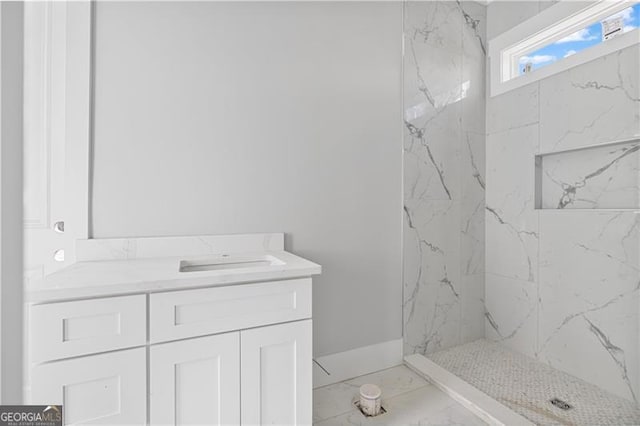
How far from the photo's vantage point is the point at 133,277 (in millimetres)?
1029

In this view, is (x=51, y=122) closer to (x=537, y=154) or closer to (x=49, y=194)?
(x=49, y=194)

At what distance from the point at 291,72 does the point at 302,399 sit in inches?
64.3

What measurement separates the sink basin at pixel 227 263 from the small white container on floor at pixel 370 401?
845 millimetres

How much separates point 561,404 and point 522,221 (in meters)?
1.11

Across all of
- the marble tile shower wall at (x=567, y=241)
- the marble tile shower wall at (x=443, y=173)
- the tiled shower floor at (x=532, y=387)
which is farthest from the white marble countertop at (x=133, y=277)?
the marble tile shower wall at (x=567, y=241)

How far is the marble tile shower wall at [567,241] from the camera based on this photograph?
5.30ft

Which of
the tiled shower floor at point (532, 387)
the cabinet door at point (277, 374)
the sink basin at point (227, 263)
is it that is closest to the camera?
the cabinet door at point (277, 374)

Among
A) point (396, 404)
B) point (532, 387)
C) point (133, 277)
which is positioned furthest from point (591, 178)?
point (133, 277)

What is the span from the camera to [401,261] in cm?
206

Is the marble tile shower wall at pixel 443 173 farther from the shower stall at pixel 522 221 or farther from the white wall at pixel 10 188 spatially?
the white wall at pixel 10 188

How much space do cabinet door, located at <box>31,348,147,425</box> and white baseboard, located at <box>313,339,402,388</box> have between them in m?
1.04

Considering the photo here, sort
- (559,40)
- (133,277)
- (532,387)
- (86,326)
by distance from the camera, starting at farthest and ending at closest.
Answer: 1. (559,40)
2. (532,387)
3. (133,277)
4. (86,326)

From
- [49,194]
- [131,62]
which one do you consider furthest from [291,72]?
[49,194]

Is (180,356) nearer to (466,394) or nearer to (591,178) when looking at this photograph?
(466,394)
